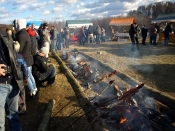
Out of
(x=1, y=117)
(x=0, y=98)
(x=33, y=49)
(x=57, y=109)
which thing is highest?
(x=33, y=49)

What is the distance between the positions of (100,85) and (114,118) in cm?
269

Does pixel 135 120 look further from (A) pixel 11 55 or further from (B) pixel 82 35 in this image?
(B) pixel 82 35

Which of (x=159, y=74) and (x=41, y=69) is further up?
(x=41, y=69)

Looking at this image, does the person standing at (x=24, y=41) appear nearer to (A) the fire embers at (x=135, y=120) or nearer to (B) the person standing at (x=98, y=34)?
(A) the fire embers at (x=135, y=120)

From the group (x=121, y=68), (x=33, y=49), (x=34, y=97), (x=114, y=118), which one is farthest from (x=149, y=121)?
(x=121, y=68)

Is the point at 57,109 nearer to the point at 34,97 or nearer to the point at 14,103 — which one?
the point at 34,97

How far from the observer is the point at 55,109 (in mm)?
4688

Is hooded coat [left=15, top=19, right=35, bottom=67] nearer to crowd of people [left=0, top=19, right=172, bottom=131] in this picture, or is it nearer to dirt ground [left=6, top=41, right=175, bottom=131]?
crowd of people [left=0, top=19, right=172, bottom=131]

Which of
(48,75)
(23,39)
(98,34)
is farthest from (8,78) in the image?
(98,34)

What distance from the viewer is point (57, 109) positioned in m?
4.68

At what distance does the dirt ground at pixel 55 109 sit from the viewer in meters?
3.97

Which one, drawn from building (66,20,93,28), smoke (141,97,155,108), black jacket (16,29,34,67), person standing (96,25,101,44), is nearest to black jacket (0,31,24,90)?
black jacket (16,29,34,67)

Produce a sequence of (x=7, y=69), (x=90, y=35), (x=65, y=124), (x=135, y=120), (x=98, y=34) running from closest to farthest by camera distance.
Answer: (x=7, y=69) → (x=135, y=120) → (x=65, y=124) → (x=98, y=34) → (x=90, y=35)

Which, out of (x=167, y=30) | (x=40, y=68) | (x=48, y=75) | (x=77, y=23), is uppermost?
(x=77, y=23)
